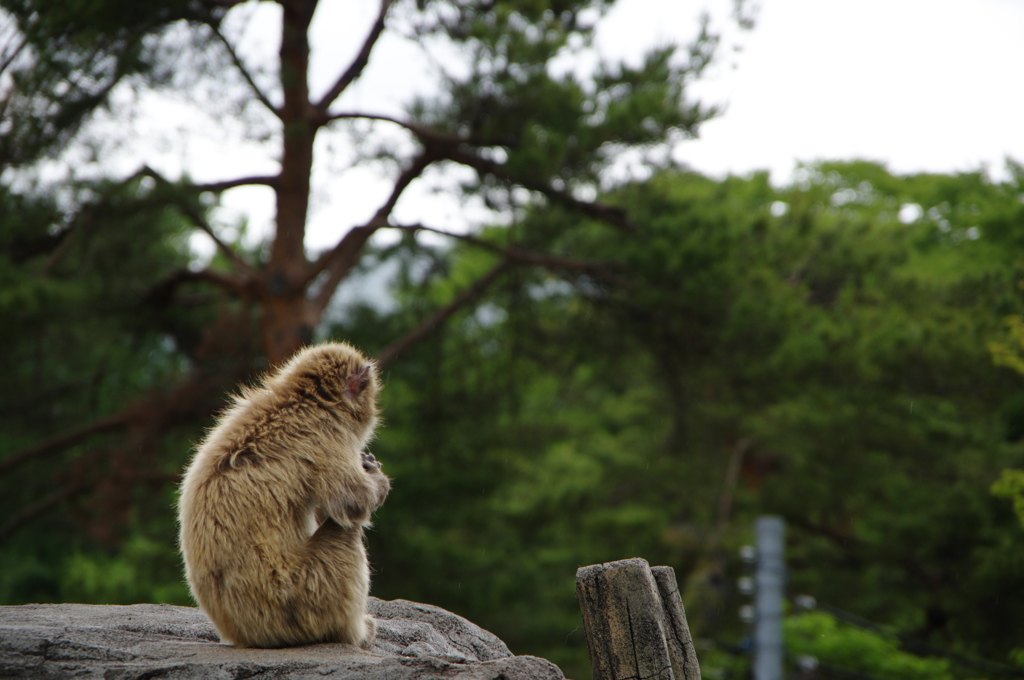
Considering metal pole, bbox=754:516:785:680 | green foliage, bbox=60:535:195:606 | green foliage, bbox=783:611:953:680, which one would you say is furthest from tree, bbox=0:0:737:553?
green foliage, bbox=783:611:953:680

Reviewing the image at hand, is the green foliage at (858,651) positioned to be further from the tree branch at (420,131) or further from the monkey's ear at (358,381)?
the monkey's ear at (358,381)

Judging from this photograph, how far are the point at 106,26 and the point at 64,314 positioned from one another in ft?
11.9

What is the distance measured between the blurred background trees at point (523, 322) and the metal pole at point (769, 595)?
11.0ft

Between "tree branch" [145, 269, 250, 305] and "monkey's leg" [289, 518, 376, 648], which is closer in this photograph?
"monkey's leg" [289, 518, 376, 648]

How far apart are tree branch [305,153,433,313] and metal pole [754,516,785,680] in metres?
5.42

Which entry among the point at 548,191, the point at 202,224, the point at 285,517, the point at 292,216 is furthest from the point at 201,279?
the point at 285,517

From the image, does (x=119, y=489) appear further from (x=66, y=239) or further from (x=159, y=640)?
(x=159, y=640)

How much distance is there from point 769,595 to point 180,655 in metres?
3.92

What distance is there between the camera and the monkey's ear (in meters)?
3.98

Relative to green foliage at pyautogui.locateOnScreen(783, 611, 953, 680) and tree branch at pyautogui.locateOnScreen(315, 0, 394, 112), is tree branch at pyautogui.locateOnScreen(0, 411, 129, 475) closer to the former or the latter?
tree branch at pyautogui.locateOnScreen(315, 0, 394, 112)

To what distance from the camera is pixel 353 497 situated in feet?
12.2

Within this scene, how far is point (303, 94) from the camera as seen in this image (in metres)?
9.88

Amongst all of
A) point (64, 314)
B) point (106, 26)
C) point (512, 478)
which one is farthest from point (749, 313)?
point (64, 314)

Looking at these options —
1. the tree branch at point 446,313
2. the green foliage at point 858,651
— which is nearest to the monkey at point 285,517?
the tree branch at point 446,313
